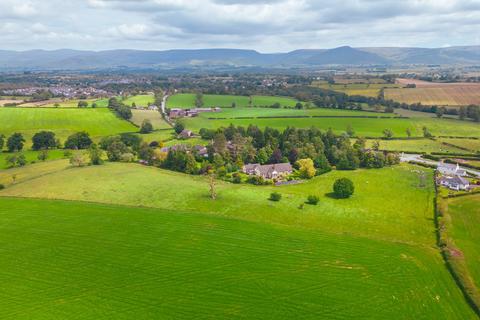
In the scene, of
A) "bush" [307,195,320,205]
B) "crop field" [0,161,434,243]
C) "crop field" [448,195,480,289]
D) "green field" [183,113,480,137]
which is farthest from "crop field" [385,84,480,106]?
"bush" [307,195,320,205]

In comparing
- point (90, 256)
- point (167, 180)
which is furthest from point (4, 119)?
point (90, 256)

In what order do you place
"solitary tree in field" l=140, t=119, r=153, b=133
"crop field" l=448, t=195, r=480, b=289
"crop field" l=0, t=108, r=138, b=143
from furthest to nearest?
"solitary tree in field" l=140, t=119, r=153, b=133, "crop field" l=0, t=108, r=138, b=143, "crop field" l=448, t=195, r=480, b=289

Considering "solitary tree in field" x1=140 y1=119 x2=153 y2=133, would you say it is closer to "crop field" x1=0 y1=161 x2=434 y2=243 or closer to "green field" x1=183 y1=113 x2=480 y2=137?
"green field" x1=183 y1=113 x2=480 y2=137

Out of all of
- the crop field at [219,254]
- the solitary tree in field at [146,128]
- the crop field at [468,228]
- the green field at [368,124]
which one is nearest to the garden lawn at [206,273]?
the crop field at [219,254]

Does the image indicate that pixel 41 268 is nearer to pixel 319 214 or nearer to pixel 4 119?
pixel 319 214

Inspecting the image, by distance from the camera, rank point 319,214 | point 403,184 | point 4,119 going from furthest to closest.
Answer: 1. point 4,119
2. point 403,184
3. point 319,214

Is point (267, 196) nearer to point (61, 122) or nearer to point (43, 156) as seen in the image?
point (43, 156)
